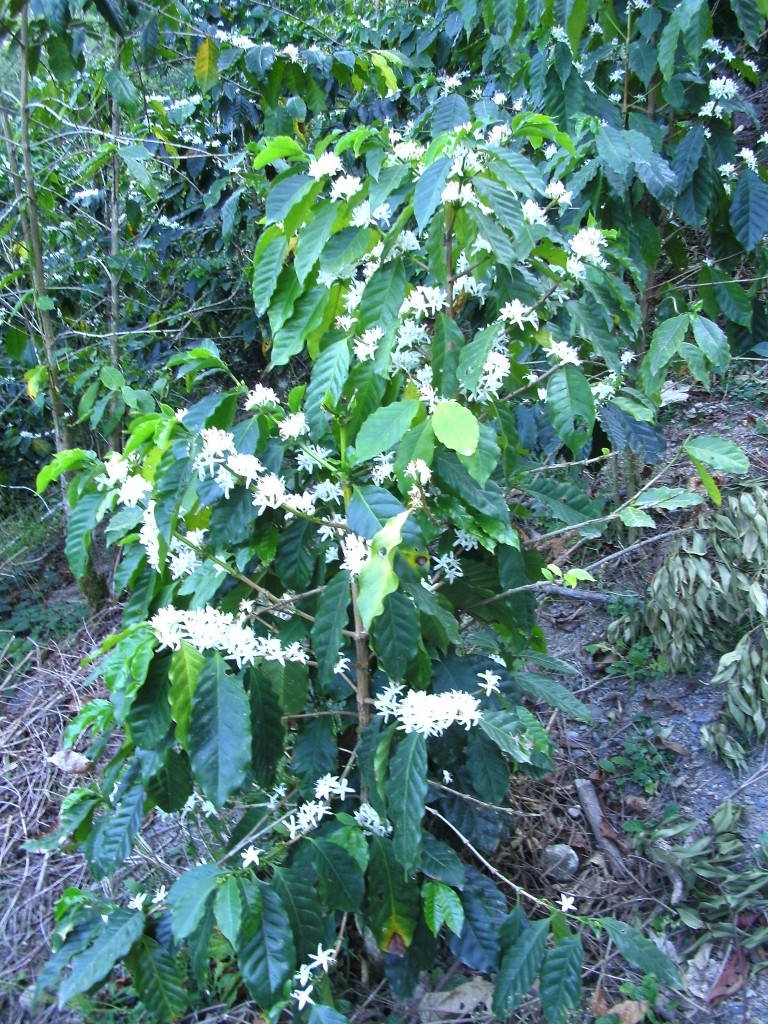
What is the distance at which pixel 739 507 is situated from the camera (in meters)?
2.30

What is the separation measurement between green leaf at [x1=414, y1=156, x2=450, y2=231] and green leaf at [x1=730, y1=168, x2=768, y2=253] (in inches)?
71.1

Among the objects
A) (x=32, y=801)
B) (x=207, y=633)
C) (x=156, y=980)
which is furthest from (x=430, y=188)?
(x=32, y=801)

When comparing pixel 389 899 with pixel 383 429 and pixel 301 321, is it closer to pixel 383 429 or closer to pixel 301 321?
pixel 383 429

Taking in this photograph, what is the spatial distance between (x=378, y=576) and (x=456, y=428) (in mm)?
248

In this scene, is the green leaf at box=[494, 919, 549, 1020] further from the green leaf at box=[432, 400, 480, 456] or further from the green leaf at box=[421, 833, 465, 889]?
the green leaf at box=[432, 400, 480, 456]

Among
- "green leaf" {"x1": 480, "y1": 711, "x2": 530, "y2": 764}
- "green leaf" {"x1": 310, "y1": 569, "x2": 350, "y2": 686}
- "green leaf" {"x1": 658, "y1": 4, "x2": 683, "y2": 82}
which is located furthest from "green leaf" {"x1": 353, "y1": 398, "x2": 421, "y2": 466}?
"green leaf" {"x1": 658, "y1": 4, "x2": 683, "y2": 82}

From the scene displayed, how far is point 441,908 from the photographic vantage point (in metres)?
1.34

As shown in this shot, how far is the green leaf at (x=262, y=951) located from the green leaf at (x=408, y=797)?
0.70 ft

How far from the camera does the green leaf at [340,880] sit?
130 centimetres

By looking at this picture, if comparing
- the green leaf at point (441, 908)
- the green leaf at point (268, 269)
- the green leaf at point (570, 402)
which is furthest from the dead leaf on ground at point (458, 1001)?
the green leaf at point (268, 269)

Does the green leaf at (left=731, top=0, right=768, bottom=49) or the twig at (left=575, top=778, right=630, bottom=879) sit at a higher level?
the green leaf at (left=731, top=0, right=768, bottom=49)

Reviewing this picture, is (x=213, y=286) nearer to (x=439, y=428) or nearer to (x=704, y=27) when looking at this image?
(x=704, y=27)

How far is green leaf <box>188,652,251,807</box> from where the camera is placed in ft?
3.51

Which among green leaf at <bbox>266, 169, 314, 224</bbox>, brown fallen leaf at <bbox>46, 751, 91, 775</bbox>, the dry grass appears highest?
green leaf at <bbox>266, 169, 314, 224</bbox>
